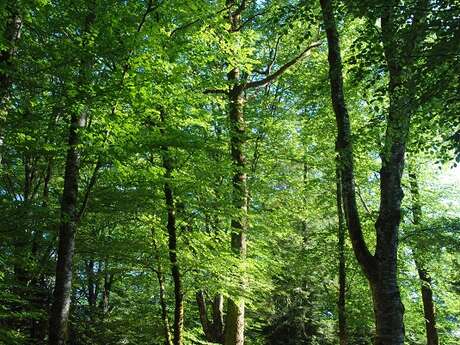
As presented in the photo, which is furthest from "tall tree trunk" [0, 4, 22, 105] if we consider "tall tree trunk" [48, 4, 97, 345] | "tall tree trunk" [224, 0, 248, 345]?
"tall tree trunk" [224, 0, 248, 345]

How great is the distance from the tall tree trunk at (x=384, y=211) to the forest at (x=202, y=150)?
0.9 inches

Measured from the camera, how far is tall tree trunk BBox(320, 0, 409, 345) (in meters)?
6.25

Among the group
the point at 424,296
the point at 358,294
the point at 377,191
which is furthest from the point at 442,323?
the point at 377,191

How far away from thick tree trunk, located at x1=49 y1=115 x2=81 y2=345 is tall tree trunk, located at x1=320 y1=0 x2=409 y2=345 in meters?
4.35

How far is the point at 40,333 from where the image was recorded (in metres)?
11.8

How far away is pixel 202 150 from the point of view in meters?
8.65

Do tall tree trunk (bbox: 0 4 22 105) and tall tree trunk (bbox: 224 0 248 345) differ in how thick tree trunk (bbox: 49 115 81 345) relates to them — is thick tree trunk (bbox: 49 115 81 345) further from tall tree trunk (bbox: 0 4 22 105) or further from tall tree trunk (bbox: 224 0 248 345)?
tall tree trunk (bbox: 224 0 248 345)

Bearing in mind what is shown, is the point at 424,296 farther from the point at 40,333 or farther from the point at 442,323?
the point at 40,333

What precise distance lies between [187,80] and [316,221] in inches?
552

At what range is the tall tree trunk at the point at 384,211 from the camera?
246 inches

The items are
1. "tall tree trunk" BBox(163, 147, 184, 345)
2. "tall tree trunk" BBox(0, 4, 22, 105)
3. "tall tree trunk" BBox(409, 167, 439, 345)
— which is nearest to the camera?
"tall tree trunk" BBox(0, 4, 22, 105)

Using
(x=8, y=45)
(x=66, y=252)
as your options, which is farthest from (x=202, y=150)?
(x=8, y=45)

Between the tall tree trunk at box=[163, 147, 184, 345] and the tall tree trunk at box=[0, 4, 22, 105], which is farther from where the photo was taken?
the tall tree trunk at box=[163, 147, 184, 345]

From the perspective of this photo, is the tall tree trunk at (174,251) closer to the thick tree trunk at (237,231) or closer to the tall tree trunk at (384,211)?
the thick tree trunk at (237,231)
